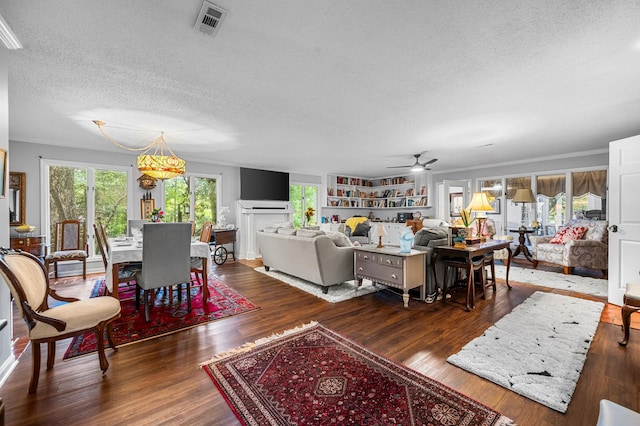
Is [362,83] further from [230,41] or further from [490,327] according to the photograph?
[490,327]

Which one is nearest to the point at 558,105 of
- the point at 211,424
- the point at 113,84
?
the point at 211,424

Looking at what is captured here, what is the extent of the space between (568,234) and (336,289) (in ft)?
15.8

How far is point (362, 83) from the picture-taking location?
2.60 metres

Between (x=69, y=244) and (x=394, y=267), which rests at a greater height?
(x=69, y=244)

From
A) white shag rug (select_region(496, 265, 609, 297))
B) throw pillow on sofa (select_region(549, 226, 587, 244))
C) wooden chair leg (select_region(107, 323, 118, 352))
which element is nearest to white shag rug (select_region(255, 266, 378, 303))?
wooden chair leg (select_region(107, 323, 118, 352))

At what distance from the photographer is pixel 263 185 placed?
7371 mm

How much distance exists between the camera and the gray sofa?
3.83 metres

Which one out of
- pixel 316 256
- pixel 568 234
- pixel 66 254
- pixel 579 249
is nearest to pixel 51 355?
pixel 316 256

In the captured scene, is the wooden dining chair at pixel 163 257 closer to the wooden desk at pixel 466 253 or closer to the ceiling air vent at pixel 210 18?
the ceiling air vent at pixel 210 18

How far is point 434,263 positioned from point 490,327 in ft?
3.23

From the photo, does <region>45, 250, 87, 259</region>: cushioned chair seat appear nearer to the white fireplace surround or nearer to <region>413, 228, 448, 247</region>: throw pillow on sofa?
the white fireplace surround

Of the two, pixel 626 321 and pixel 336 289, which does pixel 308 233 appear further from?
pixel 626 321

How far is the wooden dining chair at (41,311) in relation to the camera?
1.73m

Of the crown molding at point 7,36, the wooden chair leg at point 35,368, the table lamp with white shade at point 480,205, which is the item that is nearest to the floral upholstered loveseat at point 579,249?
the table lamp with white shade at point 480,205
